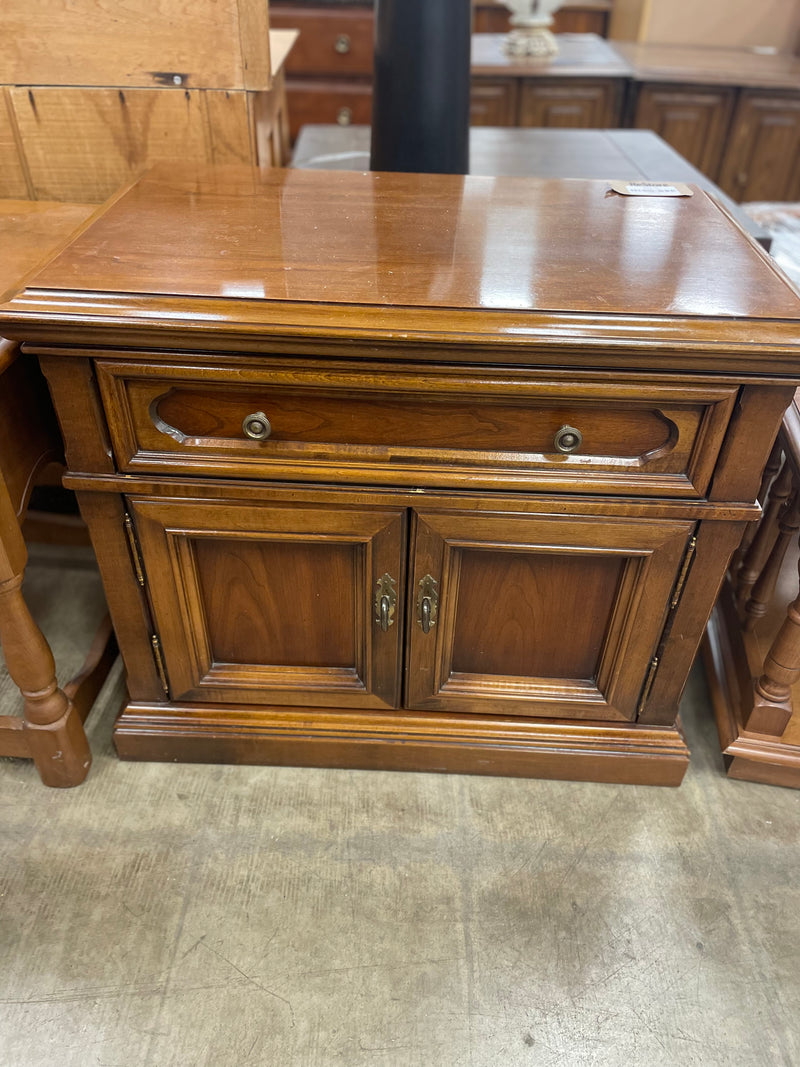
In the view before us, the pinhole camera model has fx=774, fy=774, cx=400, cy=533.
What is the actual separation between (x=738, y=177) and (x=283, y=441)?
2914 mm

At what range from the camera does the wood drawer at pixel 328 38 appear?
2945mm

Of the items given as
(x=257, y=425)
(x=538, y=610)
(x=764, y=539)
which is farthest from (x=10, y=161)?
(x=764, y=539)

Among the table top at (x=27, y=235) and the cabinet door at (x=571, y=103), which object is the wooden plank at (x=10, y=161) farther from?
the cabinet door at (x=571, y=103)

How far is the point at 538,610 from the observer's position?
119 centimetres

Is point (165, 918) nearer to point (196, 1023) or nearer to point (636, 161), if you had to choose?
point (196, 1023)

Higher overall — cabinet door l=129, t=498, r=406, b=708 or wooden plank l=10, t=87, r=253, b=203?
wooden plank l=10, t=87, r=253, b=203

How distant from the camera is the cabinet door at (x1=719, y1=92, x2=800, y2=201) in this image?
9.66 feet

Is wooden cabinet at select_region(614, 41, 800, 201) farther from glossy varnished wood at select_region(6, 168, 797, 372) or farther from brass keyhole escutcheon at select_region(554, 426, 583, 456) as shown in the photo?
brass keyhole escutcheon at select_region(554, 426, 583, 456)

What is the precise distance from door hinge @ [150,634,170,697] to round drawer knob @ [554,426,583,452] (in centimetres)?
70

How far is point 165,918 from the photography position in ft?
3.80

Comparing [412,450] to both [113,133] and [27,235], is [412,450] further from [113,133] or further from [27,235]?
[113,133]

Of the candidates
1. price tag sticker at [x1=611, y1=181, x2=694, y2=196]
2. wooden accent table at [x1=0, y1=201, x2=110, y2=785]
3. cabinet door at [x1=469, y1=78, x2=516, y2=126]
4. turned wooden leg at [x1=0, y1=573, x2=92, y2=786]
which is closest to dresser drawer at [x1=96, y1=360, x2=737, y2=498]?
wooden accent table at [x1=0, y1=201, x2=110, y2=785]

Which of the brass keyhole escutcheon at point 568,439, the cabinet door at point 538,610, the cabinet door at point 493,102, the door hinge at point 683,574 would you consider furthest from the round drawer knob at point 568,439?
the cabinet door at point 493,102

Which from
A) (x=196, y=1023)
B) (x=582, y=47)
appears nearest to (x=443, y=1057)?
(x=196, y=1023)
